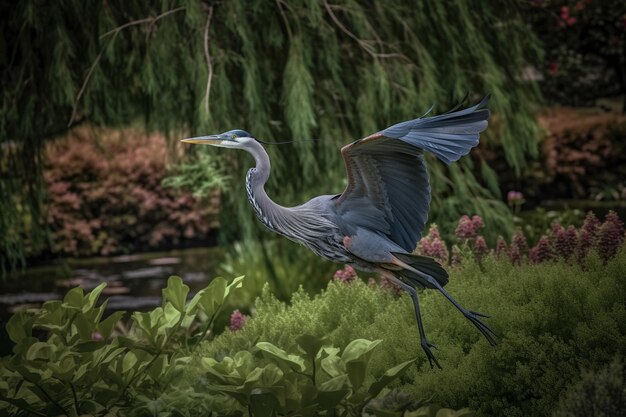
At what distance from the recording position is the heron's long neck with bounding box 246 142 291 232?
2469 millimetres

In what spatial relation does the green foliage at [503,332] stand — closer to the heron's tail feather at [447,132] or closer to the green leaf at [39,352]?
the green leaf at [39,352]

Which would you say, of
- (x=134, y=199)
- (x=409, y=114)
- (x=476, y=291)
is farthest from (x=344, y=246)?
(x=134, y=199)

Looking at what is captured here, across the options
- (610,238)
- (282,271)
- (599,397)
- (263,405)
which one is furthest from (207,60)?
(599,397)

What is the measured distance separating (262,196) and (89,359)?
92 centimetres

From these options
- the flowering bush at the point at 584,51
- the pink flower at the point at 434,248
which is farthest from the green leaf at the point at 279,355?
the flowering bush at the point at 584,51

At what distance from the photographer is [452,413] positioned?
2287 mm

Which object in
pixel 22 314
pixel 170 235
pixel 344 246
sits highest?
pixel 344 246

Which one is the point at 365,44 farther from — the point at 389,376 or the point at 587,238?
the point at 389,376

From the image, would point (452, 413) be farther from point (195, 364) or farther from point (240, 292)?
point (240, 292)

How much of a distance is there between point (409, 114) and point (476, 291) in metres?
1.90

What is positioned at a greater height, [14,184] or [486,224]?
[14,184]

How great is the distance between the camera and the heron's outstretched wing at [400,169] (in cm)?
235

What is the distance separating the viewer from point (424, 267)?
2426 millimetres

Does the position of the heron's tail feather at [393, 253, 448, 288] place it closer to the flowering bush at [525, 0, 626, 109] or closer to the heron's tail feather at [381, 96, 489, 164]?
the heron's tail feather at [381, 96, 489, 164]
